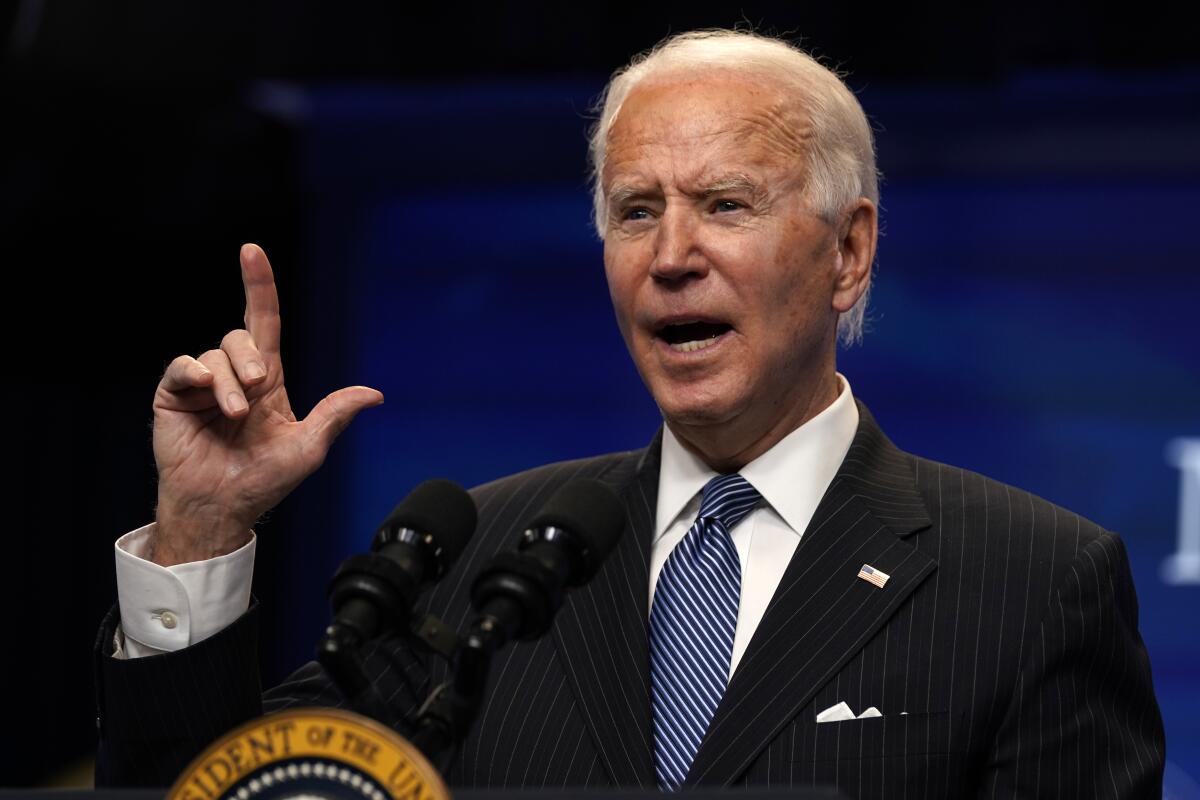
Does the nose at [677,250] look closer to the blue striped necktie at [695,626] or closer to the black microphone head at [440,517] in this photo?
the blue striped necktie at [695,626]

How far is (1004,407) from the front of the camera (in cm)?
372

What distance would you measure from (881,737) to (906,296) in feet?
8.01

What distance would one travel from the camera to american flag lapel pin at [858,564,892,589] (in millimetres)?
1580

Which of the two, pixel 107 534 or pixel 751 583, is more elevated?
pixel 751 583

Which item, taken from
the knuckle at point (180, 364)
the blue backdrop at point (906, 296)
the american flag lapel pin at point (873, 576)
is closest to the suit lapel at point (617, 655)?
the american flag lapel pin at point (873, 576)

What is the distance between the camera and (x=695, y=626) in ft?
5.29

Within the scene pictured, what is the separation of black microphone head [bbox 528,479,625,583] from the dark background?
2.31 metres

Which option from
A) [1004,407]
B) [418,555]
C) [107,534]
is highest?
[418,555]

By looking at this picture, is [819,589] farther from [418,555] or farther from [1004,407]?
[1004,407]

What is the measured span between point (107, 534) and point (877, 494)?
9.23 ft

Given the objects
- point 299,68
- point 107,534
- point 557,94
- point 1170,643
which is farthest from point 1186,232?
point 107,534

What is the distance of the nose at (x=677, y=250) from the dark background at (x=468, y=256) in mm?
1675

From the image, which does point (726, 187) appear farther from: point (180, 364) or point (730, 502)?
point (180, 364)

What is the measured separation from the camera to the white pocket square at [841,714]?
1483 mm
